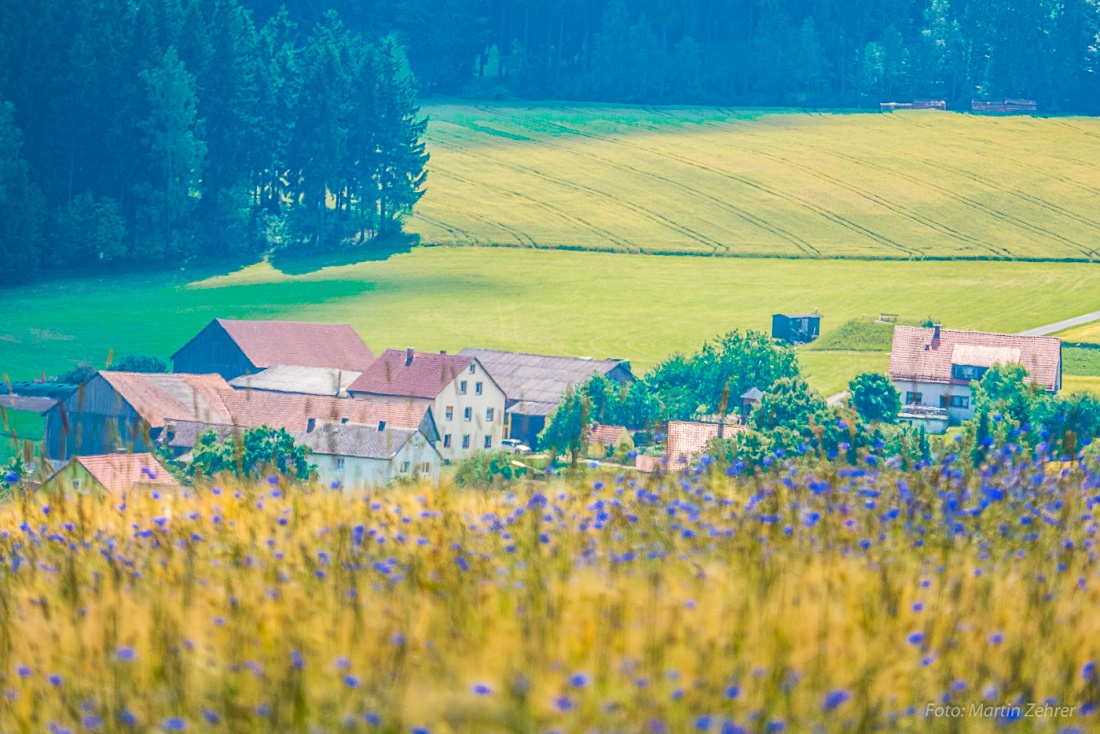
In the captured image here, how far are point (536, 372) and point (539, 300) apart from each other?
13007 millimetres

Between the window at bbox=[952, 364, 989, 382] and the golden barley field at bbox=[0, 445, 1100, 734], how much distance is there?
63.7 m

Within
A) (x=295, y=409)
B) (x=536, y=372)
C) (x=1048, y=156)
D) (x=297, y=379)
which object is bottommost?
(x=295, y=409)

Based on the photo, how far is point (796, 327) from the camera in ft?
243

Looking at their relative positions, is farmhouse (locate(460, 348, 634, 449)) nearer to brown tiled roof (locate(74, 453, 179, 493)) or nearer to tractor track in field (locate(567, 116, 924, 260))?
tractor track in field (locate(567, 116, 924, 260))

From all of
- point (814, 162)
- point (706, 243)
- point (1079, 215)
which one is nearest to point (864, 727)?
point (706, 243)

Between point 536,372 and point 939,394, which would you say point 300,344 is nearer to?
point 536,372

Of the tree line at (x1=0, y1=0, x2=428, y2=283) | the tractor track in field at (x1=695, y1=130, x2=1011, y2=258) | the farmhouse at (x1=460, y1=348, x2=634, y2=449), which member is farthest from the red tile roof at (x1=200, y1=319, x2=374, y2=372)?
the tractor track in field at (x1=695, y1=130, x2=1011, y2=258)

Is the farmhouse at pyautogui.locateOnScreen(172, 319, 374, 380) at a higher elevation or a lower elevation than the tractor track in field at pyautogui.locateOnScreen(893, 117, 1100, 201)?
lower

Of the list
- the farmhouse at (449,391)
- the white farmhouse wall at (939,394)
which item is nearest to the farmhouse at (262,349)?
the farmhouse at (449,391)

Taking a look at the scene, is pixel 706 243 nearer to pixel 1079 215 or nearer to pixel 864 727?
pixel 1079 215

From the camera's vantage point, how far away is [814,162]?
11031 centimetres

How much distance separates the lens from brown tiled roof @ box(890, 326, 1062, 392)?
6625 cm

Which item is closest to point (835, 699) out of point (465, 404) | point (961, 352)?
point (465, 404)

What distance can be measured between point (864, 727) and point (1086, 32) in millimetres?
141659
